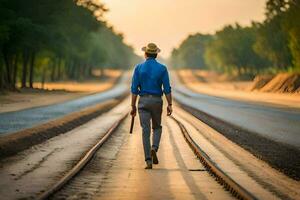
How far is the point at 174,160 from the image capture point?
14664 millimetres

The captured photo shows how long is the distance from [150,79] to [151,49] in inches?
23.1

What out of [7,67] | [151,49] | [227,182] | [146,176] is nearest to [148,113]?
[151,49]

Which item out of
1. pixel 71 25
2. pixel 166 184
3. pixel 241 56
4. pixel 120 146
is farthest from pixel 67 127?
Result: pixel 241 56

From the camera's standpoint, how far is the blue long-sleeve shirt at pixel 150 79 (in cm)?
1323

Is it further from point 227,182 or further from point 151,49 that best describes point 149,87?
point 227,182

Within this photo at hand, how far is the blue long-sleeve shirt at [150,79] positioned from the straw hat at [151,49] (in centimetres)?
16

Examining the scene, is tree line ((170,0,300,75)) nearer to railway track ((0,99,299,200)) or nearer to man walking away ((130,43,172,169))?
railway track ((0,99,299,200))

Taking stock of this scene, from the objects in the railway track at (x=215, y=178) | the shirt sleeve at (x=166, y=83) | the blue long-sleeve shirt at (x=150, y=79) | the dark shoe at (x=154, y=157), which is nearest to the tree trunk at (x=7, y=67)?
the railway track at (x=215, y=178)

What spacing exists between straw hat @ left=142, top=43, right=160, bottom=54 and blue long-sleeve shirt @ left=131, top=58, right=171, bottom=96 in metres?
0.16

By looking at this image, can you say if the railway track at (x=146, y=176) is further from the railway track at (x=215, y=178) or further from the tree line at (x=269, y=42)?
the tree line at (x=269, y=42)

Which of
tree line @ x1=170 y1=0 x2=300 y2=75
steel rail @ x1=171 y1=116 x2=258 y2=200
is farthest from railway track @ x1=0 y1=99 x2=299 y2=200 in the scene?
tree line @ x1=170 y1=0 x2=300 y2=75

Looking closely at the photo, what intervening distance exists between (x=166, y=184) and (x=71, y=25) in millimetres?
67352

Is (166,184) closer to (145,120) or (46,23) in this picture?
(145,120)

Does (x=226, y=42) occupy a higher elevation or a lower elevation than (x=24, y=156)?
higher
